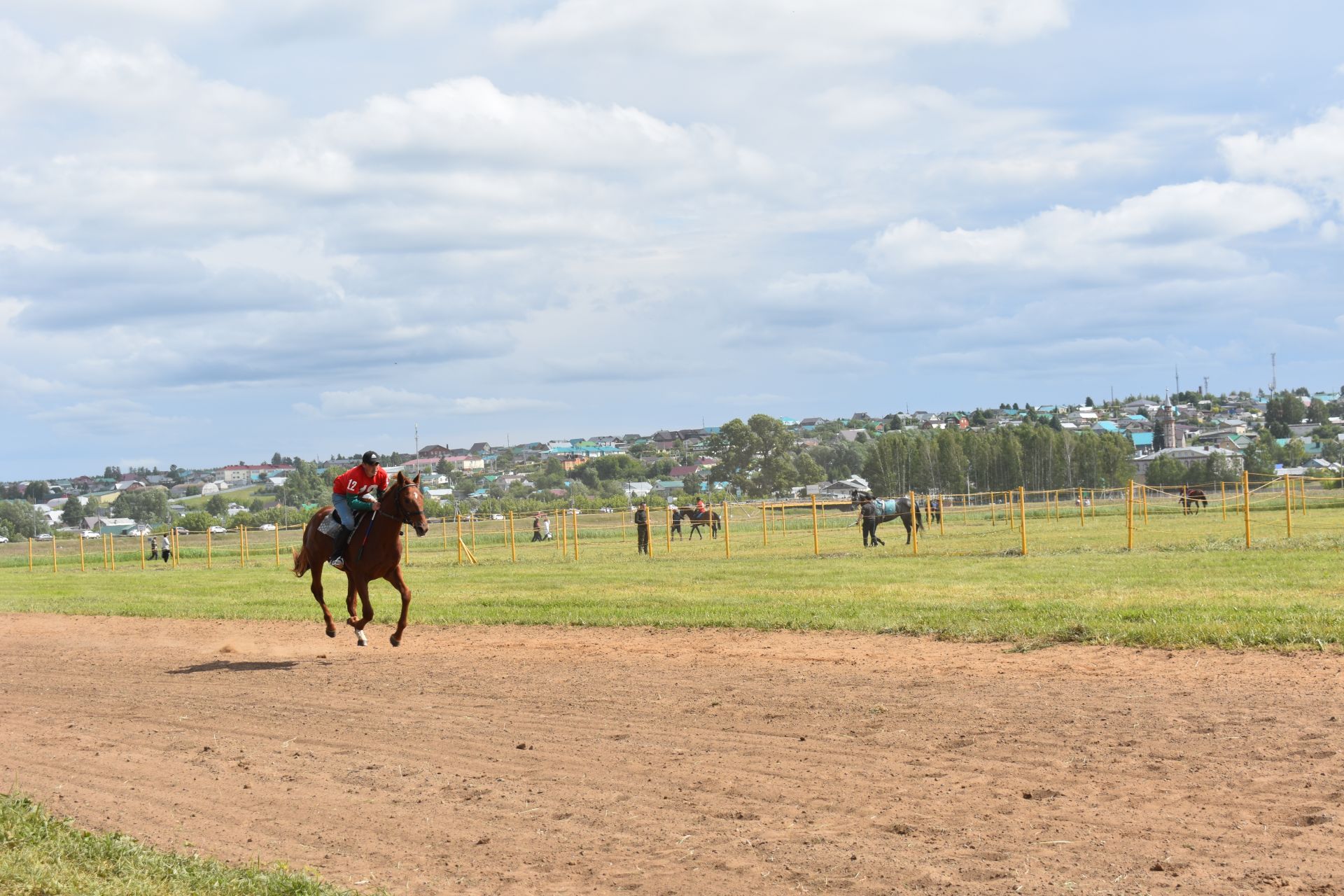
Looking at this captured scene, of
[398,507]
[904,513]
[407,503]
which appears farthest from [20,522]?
[407,503]

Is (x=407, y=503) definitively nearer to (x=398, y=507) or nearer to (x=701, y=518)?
(x=398, y=507)

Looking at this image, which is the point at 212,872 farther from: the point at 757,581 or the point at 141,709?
the point at 757,581

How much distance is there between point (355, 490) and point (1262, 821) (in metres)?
12.4

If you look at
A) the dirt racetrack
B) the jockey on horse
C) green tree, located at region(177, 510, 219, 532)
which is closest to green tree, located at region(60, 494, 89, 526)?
green tree, located at region(177, 510, 219, 532)

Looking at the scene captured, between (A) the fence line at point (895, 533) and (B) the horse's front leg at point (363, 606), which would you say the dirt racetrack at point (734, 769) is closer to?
(B) the horse's front leg at point (363, 606)

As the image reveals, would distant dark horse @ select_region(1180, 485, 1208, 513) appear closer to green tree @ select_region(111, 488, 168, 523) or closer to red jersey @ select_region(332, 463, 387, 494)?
red jersey @ select_region(332, 463, 387, 494)

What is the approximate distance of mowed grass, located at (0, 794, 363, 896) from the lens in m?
6.45

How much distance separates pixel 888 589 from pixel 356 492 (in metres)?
10.0

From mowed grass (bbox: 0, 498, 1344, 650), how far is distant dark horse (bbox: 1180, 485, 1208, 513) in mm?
8976

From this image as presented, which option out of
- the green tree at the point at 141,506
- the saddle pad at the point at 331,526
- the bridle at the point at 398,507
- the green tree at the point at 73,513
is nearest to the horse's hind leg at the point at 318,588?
the saddle pad at the point at 331,526

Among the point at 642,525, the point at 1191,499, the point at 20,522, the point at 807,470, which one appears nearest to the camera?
the point at 642,525

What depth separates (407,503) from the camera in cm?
1603

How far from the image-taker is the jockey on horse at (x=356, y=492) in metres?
16.4

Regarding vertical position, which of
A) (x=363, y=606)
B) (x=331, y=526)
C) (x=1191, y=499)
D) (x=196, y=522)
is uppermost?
(x=331, y=526)
